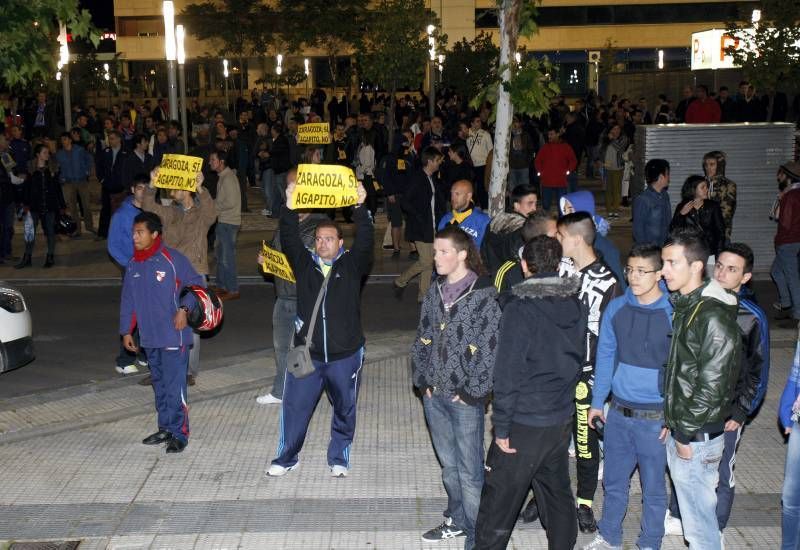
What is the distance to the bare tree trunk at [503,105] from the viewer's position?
11320 millimetres

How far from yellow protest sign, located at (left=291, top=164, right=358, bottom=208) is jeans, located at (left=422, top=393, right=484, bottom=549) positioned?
1.78 m

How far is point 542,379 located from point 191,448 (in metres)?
3.65

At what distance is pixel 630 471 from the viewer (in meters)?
6.12

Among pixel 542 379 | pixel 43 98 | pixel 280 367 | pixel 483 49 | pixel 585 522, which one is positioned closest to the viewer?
pixel 542 379

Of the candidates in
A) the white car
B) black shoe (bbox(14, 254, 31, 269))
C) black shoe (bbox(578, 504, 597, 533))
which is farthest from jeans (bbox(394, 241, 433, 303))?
black shoe (bbox(14, 254, 31, 269))

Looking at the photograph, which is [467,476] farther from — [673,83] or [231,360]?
[673,83]

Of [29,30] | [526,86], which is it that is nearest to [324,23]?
[526,86]

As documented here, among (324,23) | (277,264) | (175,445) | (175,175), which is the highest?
(324,23)

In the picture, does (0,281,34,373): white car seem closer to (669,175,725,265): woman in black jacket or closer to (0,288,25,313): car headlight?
(0,288,25,313): car headlight

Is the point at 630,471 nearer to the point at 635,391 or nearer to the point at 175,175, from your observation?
the point at 635,391

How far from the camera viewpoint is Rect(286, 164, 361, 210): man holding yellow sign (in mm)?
7281

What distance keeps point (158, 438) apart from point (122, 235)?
9.14 feet

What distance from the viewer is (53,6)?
26.3 feet

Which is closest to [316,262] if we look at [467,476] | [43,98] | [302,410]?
[302,410]
